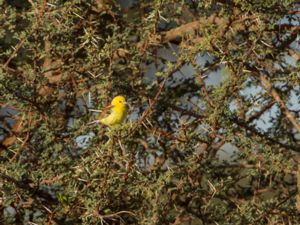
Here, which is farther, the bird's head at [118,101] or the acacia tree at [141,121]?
the bird's head at [118,101]

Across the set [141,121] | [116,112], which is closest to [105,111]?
[116,112]

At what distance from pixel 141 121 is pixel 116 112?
0.52m

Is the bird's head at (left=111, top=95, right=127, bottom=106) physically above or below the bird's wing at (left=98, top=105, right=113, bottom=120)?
above

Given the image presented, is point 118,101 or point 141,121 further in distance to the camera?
point 118,101

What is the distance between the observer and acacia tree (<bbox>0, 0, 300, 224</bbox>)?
10.8ft

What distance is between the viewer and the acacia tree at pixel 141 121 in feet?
10.8

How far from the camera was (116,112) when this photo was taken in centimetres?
344

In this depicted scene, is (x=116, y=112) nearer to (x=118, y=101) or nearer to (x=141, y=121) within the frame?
(x=118, y=101)

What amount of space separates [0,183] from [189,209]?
1.16 metres

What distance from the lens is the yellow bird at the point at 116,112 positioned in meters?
3.44

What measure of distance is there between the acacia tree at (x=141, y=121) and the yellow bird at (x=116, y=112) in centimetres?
5

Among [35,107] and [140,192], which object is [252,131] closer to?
[140,192]

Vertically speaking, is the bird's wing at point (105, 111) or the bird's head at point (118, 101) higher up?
the bird's head at point (118, 101)

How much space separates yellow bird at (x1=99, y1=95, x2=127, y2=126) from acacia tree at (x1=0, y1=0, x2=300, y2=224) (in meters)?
0.05
